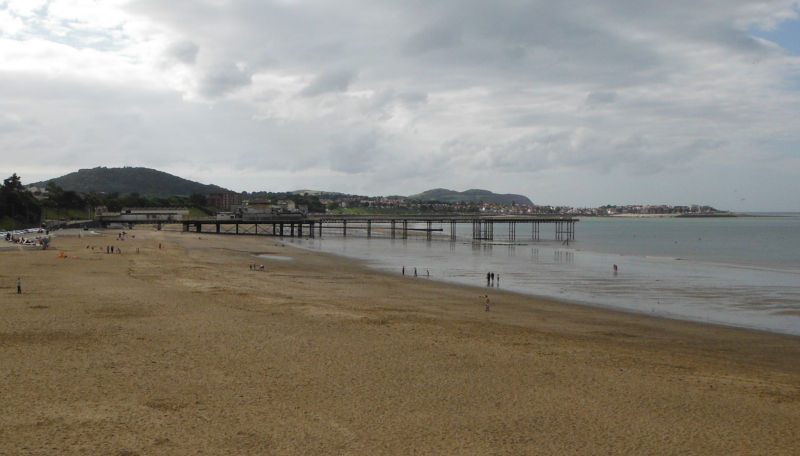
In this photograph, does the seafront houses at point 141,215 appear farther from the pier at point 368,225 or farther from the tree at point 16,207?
the tree at point 16,207

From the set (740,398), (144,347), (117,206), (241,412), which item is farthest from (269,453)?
(117,206)

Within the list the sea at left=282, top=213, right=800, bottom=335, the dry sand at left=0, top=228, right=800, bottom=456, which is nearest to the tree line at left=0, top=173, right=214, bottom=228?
the sea at left=282, top=213, right=800, bottom=335

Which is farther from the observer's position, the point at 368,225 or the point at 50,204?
the point at 50,204

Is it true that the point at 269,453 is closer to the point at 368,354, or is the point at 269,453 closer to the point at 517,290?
the point at 368,354

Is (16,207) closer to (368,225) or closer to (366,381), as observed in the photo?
(368,225)

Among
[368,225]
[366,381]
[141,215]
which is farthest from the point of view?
[141,215]

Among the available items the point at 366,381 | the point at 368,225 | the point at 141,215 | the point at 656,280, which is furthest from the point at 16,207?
the point at 366,381

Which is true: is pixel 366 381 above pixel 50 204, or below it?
below

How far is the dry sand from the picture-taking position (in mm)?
7422

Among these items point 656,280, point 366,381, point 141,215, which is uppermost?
point 141,215

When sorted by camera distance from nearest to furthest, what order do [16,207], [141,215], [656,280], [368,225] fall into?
1. [656,280]
2. [16,207]
3. [368,225]
4. [141,215]

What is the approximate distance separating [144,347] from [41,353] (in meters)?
1.80

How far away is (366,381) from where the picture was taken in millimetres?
9789

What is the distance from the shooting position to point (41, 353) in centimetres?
1045
